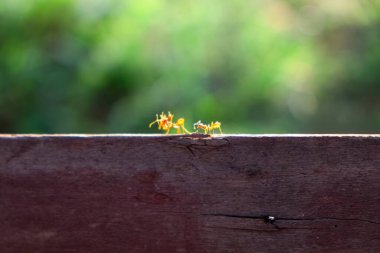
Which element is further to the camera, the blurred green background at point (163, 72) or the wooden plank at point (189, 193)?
the blurred green background at point (163, 72)

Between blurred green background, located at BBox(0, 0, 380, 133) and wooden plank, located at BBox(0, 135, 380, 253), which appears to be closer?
wooden plank, located at BBox(0, 135, 380, 253)

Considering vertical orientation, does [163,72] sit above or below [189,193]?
above

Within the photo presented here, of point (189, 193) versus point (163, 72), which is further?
point (163, 72)

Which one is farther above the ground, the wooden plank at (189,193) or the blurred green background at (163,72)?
the blurred green background at (163,72)

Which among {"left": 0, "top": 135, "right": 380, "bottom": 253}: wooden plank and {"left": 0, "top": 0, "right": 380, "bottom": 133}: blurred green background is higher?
{"left": 0, "top": 0, "right": 380, "bottom": 133}: blurred green background
